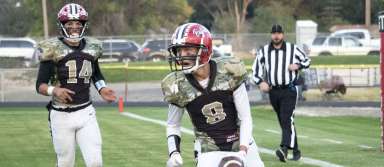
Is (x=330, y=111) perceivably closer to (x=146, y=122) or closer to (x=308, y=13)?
(x=146, y=122)

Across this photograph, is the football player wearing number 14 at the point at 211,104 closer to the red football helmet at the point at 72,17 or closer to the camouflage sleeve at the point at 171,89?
the camouflage sleeve at the point at 171,89

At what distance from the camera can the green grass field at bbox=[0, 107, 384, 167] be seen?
1279cm

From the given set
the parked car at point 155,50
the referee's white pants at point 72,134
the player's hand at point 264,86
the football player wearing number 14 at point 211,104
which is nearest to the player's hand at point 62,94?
the referee's white pants at point 72,134

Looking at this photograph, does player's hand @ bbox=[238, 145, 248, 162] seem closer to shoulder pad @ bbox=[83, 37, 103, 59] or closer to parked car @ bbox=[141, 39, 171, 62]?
shoulder pad @ bbox=[83, 37, 103, 59]

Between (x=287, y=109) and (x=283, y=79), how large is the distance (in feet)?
1.32

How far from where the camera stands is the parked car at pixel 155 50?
46.1 meters

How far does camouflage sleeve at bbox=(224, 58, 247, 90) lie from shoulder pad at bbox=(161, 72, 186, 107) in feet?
1.11

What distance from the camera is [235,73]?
23.1ft

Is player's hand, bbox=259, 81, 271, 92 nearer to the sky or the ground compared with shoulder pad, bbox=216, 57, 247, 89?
nearer to the ground

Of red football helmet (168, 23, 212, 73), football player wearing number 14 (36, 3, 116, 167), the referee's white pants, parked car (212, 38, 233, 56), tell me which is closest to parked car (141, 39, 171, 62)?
parked car (212, 38, 233, 56)

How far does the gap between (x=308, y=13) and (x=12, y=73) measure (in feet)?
124

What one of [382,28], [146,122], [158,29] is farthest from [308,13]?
[382,28]

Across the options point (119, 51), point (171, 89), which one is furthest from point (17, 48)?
point (171, 89)

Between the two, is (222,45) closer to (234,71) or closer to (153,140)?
(153,140)
